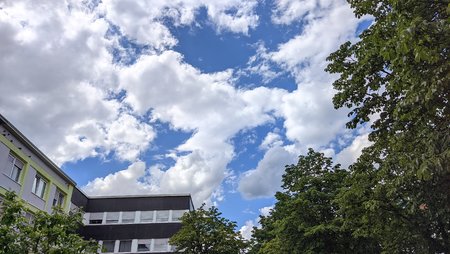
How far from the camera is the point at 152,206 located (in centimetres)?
4484

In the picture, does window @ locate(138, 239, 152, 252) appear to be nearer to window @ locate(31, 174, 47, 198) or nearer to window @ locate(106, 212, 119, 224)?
window @ locate(106, 212, 119, 224)

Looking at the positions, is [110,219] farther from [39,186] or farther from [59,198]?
[39,186]

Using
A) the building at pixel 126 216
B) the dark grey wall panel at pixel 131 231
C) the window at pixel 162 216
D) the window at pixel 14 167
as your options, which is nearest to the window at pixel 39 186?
the building at pixel 126 216

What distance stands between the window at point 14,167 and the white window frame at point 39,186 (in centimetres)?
213

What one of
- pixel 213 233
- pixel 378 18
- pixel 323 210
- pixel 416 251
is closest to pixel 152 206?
pixel 213 233

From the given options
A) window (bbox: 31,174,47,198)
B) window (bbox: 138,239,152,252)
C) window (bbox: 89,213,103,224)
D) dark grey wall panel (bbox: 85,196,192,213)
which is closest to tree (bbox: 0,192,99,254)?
window (bbox: 31,174,47,198)

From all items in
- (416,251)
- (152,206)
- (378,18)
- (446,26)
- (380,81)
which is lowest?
(416,251)

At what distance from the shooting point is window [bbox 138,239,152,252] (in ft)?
138

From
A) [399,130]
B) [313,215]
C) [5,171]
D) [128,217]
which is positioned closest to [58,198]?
[5,171]

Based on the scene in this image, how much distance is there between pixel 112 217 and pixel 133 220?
2612 mm

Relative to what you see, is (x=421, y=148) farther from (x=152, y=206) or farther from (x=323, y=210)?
(x=152, y=206)

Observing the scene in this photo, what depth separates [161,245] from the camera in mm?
41906

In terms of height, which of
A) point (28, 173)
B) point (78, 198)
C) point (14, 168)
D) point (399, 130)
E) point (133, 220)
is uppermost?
point (78, 198)

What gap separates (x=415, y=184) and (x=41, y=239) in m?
12.2
